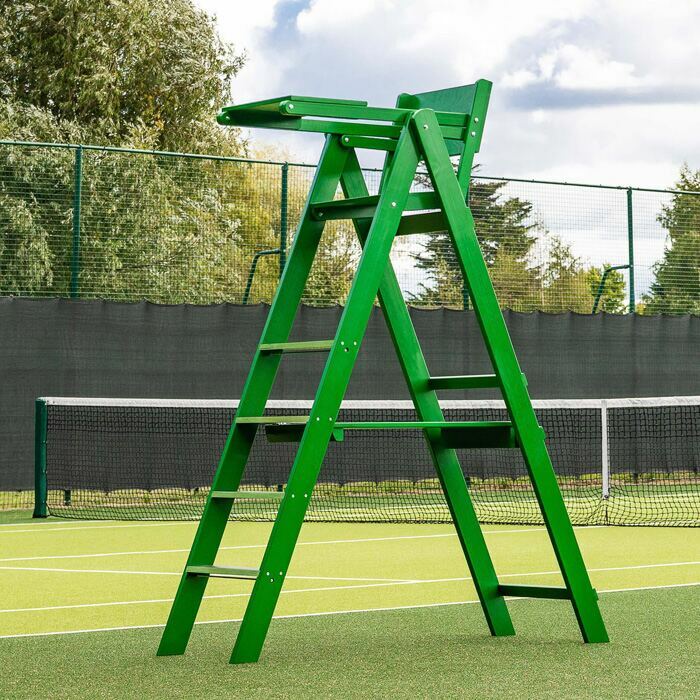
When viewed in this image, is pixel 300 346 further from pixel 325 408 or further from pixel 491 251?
pixel 491 251

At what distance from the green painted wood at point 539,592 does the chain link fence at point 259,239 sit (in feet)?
26.8

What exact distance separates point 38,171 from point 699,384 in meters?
7.48

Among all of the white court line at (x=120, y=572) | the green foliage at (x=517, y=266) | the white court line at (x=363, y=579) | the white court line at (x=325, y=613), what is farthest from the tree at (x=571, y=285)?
the white court line at (x=325, y=613)

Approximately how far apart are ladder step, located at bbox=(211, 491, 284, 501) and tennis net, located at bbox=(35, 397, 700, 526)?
20.3ft

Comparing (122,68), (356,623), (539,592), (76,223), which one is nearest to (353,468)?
(76,223)

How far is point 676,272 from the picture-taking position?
15.3 meters

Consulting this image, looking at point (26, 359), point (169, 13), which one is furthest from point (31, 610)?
point (169, 13)

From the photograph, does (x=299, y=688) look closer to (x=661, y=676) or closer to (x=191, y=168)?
(x=661, y=676)

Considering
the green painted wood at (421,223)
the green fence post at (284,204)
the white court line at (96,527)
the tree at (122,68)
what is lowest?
the white court line at (96,527)

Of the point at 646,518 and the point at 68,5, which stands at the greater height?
the point at 68,5

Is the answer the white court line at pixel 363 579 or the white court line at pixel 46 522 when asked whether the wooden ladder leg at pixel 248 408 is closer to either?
the white court line at pixel 363 579

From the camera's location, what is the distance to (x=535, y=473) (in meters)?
4.92

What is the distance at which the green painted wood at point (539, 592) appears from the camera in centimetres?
499

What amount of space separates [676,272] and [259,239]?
4.83m
